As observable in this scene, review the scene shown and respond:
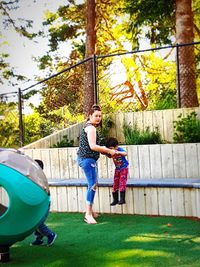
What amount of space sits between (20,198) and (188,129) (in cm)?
486

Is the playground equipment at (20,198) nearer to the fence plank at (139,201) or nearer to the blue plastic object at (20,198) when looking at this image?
the blue plastic object at (20,198)

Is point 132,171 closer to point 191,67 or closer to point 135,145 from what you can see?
point 135,145

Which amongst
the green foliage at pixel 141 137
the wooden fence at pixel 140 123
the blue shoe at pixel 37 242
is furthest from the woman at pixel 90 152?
the wooden fence at pixel 140 123

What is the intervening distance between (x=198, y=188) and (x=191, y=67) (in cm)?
515

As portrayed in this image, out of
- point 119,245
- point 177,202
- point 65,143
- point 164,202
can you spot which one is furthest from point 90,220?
point 65,143

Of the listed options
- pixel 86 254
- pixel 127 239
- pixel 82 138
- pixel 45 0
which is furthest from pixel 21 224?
pixel 45 0

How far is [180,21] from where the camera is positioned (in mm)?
12008

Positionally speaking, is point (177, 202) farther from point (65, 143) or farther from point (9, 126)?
point (9, 126)

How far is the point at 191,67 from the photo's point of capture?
11680 millimetres

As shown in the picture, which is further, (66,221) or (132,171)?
(132,171)

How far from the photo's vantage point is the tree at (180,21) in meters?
11.5

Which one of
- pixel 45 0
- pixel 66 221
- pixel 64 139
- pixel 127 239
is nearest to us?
pixel 127 239

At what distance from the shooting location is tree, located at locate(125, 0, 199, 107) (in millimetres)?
11461

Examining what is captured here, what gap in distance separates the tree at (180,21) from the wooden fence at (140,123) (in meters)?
1.03
